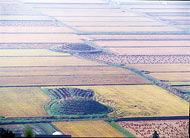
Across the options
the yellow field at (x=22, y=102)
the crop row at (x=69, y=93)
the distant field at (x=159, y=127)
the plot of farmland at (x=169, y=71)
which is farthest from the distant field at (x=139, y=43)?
the distant field at (x=159, y=127)

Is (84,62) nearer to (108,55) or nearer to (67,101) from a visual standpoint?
(108,55)

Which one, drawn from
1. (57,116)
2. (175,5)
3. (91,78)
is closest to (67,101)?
(57,116)

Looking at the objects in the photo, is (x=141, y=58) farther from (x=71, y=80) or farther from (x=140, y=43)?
(x=71, y=80)

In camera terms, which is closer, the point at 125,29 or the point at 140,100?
the point at 140,100

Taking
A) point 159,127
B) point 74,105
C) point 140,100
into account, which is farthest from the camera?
point 140,100

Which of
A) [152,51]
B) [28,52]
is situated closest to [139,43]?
[152,51]

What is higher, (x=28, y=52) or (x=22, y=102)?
(x=28, y=52)

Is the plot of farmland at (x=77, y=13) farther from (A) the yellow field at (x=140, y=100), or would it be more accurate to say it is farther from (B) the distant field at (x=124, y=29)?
(A) the yellow field at (x=140, y=100)
